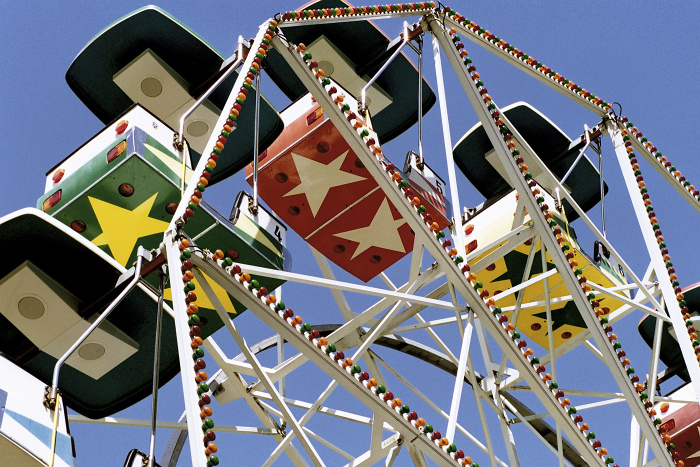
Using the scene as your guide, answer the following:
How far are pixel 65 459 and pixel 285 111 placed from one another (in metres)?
6.39

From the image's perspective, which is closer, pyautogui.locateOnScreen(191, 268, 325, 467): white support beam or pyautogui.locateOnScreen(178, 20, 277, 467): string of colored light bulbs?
pyautogui.locateOnScreen(178, 20, 277, 467): string of colored light bulbs

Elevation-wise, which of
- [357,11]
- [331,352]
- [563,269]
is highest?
[357,11]

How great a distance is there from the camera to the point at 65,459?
311 inches

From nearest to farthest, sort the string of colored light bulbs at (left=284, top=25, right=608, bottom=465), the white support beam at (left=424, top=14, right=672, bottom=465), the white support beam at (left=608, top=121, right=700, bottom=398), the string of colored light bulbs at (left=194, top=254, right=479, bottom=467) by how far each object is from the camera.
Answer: the string of colored light bulbs at (left=194, top=254, right=479, bottom=467)
the string of colored light bulbs at (left=284, top=25, right=608, bottom=465)
the white support beam at (left=424, top=14, right=672, bottom=465)
the white support beam at (left=608, top=121, right=700, bottom=398)

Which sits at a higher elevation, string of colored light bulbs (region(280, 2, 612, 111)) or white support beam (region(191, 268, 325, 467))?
string of colored light bulbs (region(280, 2, 612, 111))

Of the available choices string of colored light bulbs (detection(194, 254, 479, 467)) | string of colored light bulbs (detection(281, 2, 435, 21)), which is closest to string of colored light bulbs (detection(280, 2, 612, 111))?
string of colored light bulbs (detection(281, 2, 435, 21))

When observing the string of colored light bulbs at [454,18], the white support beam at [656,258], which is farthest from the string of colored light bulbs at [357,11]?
the white support beam at [656,258]

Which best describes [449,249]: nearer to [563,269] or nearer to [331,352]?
[563,269]

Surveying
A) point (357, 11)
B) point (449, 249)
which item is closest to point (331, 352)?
point (449, 249)

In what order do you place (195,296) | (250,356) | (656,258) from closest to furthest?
(195,296) < (250,356) < (656,258)

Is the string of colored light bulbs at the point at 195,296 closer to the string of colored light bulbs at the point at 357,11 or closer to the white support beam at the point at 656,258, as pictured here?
the string of colored light bulbs at the point at 357,11

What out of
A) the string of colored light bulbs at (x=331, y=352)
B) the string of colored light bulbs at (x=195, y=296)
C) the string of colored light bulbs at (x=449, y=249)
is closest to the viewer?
the string of colored light bulbs at (x=195, y=296)

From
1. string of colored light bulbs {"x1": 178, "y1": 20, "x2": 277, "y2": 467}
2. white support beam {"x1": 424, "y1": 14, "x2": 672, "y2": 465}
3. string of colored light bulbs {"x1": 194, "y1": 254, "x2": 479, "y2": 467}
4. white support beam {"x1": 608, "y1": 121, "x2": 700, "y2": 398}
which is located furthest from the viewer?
white support beam {"x1": 608, "y1": 121, "x2": 700, "y2": 398}

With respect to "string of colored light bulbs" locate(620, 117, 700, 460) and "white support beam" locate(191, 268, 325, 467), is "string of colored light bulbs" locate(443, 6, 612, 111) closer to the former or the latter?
"string of colored light bulbs" locate(620, 117, 700, 460)
